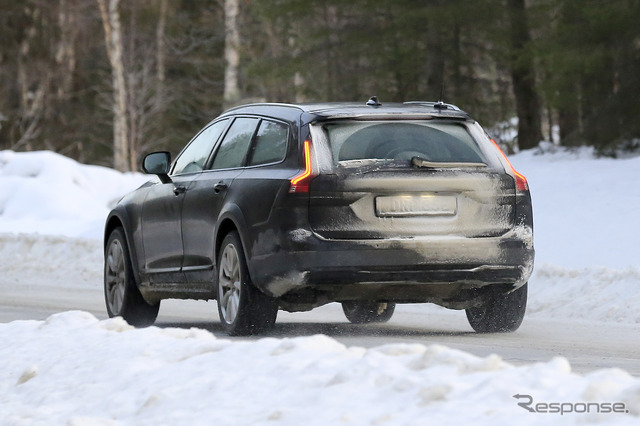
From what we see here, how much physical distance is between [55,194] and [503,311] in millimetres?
16159

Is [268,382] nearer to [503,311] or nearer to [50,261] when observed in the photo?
[503,311]

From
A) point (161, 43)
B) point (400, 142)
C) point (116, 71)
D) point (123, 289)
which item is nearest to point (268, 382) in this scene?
point (400, 142)

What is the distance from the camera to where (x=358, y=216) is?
8.62 metres

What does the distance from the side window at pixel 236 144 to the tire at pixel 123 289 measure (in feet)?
4.68

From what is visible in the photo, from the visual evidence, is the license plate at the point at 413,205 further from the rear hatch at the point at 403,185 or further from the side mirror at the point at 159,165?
the side mirror at the point at 159,165

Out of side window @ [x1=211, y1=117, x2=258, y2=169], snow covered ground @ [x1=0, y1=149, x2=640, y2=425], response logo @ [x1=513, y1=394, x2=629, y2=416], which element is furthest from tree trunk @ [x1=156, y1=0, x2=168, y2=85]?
response logo @ [x1=513, y1=394, x2=629, y2=416]

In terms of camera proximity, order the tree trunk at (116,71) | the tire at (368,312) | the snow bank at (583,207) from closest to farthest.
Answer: the tire at (368,312)
the snow bank at (583,207)
the tree trunk at (116,71)

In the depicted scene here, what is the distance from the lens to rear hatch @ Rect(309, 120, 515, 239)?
28.3 ft

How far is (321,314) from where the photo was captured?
1223cm

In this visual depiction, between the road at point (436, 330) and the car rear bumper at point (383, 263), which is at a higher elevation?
the car rear bumper at point (383, 263)

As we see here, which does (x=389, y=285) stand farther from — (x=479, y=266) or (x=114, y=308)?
(x=114, y=308)

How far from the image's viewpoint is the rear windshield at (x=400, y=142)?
8914mm

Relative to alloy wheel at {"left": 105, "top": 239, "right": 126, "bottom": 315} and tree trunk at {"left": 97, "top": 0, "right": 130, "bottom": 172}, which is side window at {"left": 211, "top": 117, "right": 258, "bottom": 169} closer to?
alloy wheel at {"left": 105, "top": 239, "right": 126, "bottom": 315}

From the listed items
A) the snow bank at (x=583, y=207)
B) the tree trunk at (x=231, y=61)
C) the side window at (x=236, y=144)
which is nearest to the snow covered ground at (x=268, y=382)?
the side window at (x=236, y=144)
